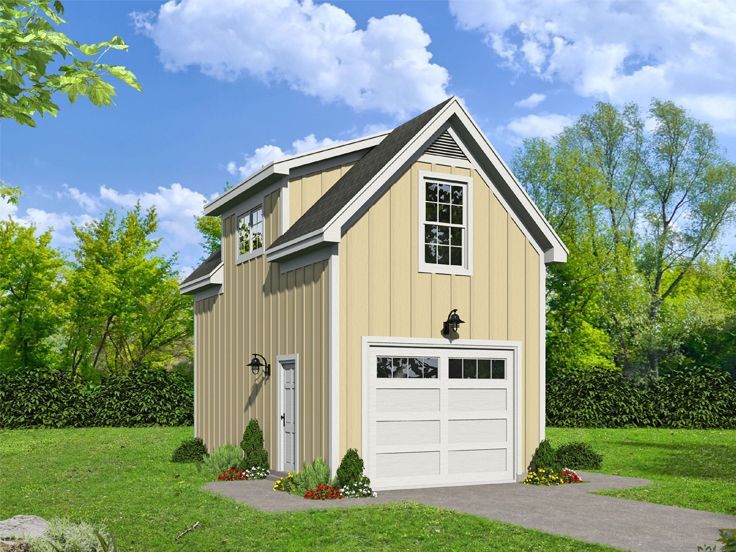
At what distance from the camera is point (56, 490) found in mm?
15148

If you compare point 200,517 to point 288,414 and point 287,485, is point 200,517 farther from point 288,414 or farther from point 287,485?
point 288,414

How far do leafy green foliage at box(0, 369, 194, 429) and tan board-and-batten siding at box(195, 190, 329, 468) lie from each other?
9038 millimetres

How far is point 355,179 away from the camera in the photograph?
1562 cm

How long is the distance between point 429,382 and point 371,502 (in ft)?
9.17

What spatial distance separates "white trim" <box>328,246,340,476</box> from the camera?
14.0 m

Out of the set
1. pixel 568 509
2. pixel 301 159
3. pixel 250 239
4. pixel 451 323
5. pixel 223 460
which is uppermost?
pixel 301 159

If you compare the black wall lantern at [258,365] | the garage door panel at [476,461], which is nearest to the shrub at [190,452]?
the black wall lantern at [258,365]

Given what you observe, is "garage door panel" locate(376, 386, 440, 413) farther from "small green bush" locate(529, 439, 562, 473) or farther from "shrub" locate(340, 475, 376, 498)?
"small green bush" locate(529, 439, 562, 473)

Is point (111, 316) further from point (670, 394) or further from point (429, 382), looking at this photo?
point (429, 382)

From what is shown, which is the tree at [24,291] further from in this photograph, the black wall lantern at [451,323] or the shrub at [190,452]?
the black wall lantern at [451,323]

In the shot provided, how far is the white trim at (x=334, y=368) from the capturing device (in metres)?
14.0

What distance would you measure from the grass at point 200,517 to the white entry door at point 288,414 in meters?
1.63

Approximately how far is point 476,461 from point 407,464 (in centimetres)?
148

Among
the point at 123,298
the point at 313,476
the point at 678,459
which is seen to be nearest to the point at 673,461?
the point at 678,459
